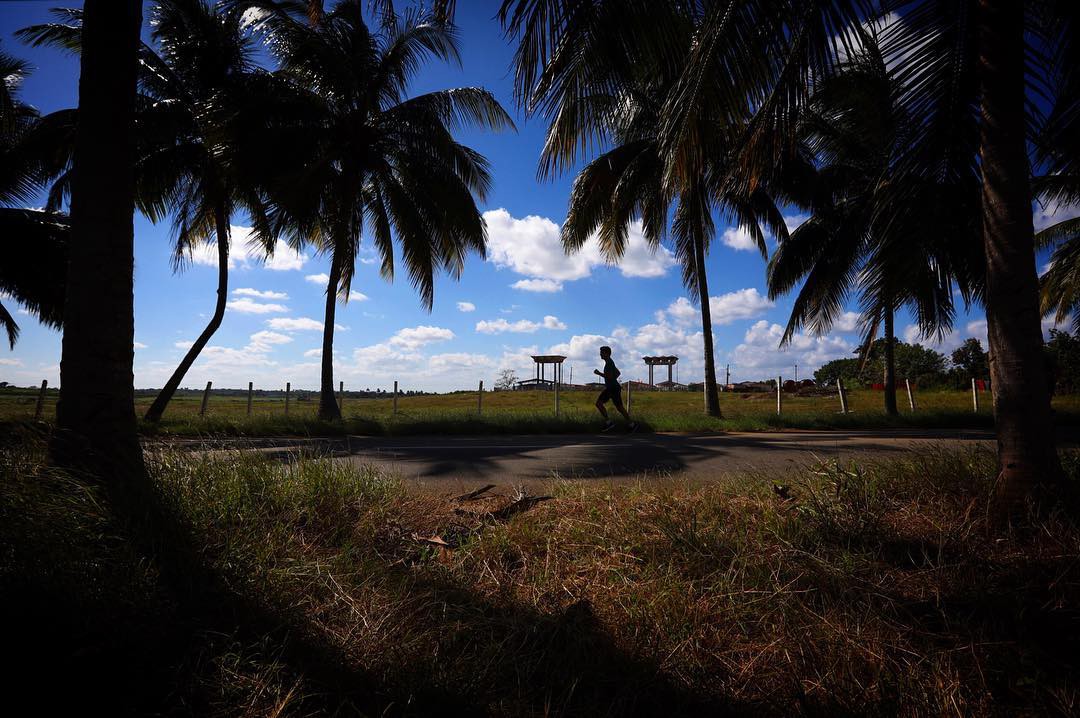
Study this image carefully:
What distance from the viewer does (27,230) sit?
1185cm

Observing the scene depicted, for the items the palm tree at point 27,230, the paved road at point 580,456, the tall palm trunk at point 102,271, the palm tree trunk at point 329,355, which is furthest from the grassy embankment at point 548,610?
the palm tree at point 27,230

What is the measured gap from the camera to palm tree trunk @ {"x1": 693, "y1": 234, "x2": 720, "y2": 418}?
14.3m

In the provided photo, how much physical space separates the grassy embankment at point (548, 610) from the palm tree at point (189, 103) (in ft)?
36.0

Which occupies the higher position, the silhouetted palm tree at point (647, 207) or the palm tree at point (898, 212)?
the silhouetted palm tree at point (647, 207)

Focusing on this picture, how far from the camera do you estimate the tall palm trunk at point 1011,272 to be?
314cm

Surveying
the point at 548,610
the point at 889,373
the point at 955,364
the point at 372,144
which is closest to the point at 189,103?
the point at 372,144

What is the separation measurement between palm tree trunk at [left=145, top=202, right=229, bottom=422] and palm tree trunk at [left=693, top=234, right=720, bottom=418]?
12.7 m

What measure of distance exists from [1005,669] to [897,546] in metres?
0.87

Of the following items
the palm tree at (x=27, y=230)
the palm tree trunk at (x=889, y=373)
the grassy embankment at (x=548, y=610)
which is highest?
the palm tree at (x=27, y=230)

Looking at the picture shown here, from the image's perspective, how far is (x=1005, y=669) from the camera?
6.18 ft

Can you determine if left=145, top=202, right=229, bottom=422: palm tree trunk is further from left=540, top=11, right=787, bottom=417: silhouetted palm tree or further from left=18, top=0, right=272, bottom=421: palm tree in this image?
left=540, top=11, right=787, bottom=417: silhouetted palm tree

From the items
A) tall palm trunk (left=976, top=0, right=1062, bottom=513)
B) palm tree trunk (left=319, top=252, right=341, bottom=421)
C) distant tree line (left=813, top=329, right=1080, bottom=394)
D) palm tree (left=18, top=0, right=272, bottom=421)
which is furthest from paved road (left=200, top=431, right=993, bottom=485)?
distant tree line (left=813, top=329, right=1080, bottom=394)

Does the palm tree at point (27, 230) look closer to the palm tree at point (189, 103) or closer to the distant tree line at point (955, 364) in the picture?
the palm tree at point (189, 103)

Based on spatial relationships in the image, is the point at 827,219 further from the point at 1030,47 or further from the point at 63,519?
the point at 63,519
